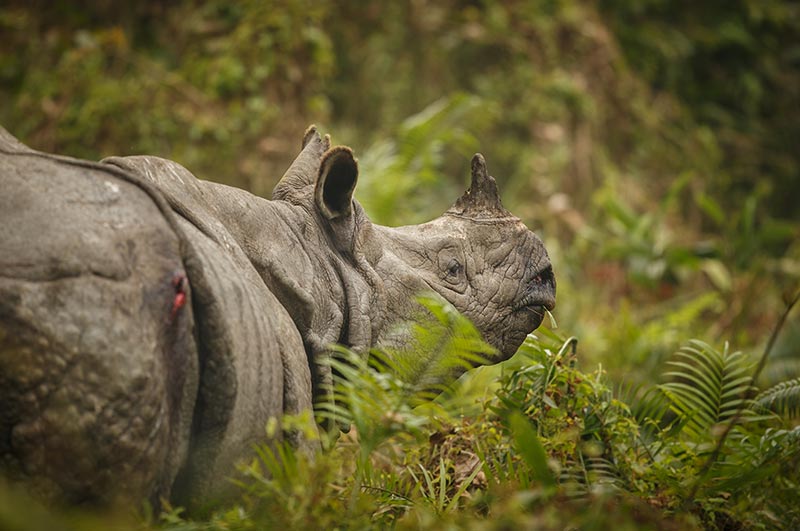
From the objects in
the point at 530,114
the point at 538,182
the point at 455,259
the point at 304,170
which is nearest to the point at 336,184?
the point at 304,170

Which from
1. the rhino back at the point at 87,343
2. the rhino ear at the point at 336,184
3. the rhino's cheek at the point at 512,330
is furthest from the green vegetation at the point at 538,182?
the rhino ear at the point at 336,184

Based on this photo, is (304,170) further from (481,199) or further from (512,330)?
(512,330)

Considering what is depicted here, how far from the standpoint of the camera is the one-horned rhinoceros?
2041 mm

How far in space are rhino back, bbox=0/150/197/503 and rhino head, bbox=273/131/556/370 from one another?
924 millimetres

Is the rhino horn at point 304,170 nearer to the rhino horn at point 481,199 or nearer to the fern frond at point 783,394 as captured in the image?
the rhino horn at point 481,199

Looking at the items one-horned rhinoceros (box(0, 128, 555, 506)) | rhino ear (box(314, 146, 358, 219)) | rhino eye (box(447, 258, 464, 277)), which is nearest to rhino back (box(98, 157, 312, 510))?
one-horned rhinoceros (box(0, 128, 555, 506))

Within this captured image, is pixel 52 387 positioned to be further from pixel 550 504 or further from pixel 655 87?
pixel 655 87

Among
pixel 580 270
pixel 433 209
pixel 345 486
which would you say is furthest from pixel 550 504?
pixel 580 270

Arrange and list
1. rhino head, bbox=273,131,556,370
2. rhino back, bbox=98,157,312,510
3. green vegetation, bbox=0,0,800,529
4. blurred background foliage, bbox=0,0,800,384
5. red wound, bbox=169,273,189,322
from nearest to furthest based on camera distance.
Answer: red wound, bbox=169,273,189,322, rhino back, bbox=98,157,312,510, green vegetation, bbox=0,0,800,529, rhino head, bbox=273,131,556,370, blurred background foliage, bbox=0,0,800,384

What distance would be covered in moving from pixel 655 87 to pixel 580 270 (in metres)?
3.09

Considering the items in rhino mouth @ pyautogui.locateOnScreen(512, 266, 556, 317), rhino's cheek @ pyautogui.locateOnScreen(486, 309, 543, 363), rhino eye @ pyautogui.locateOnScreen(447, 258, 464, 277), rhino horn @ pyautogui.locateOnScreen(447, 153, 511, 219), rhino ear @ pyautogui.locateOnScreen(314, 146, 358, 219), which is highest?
rhino ear @ pyautogui.locateOnScreen(314, 146, 358, 219)

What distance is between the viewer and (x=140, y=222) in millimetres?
2303

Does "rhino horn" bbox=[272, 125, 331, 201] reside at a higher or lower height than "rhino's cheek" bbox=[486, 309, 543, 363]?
higher

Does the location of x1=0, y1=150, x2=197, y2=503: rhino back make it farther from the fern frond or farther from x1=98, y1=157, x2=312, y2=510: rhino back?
the fern frond
